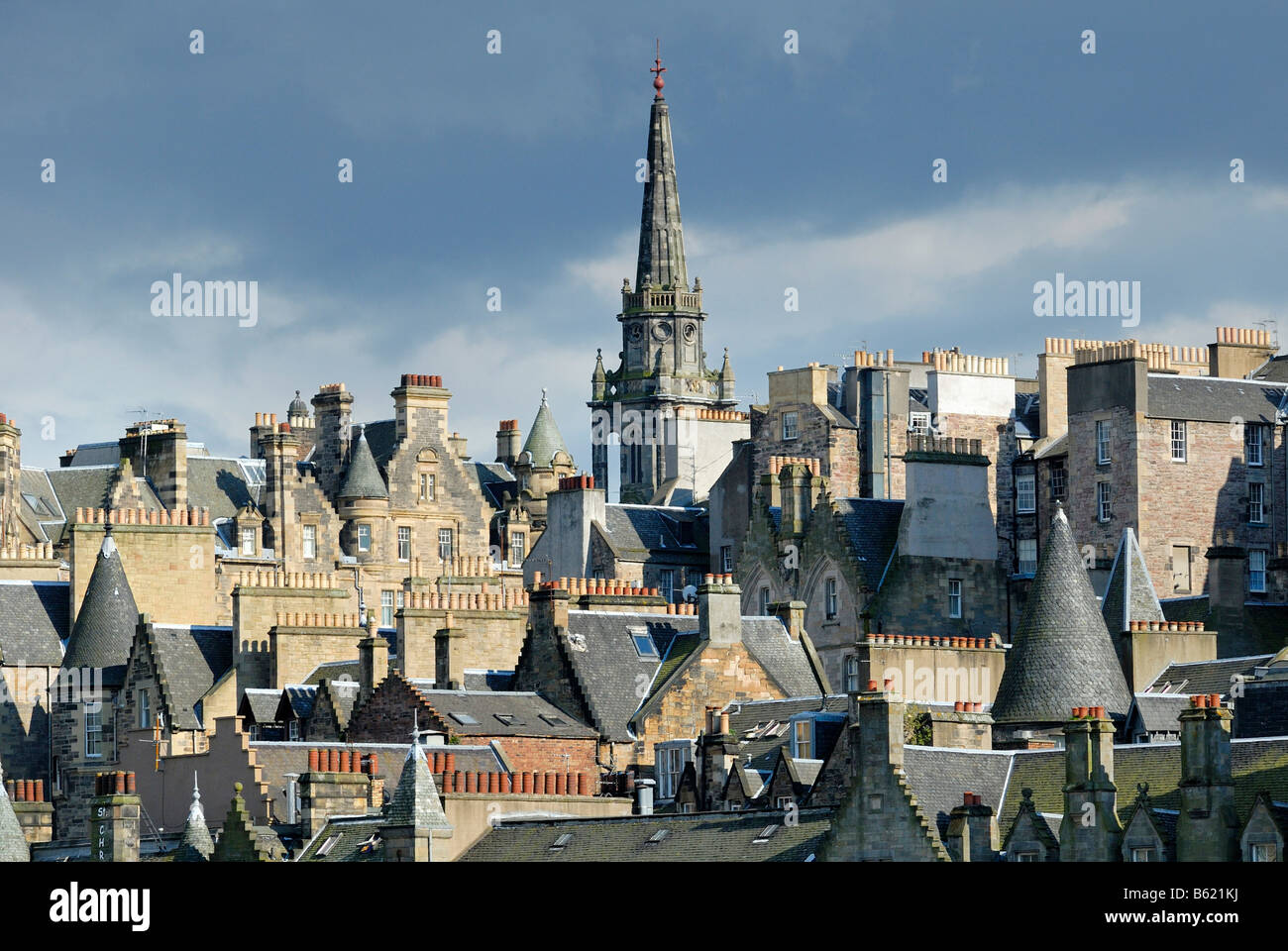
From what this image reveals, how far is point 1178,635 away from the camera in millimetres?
72500

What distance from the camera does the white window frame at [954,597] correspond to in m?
86.0

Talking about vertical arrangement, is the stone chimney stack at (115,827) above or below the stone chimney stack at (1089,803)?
below

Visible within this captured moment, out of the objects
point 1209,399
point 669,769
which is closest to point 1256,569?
point 1209,399

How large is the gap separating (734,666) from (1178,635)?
33.4 ft

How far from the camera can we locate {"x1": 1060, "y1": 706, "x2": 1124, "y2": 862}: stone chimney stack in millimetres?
52625

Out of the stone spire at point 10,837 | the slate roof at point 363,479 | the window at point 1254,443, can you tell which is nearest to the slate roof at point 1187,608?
the window at point 1254,443

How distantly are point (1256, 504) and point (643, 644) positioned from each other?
21.8m

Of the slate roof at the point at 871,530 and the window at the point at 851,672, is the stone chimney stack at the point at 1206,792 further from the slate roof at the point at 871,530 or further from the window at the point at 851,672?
the slate roof at the point at 871,530

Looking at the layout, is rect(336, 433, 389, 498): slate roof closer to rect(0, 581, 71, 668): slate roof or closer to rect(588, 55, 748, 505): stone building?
rect(0, 581, 71, 668): slate roof

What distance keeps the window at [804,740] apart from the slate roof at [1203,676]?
333 inches

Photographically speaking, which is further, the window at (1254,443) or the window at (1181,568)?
the window at (1254,443)

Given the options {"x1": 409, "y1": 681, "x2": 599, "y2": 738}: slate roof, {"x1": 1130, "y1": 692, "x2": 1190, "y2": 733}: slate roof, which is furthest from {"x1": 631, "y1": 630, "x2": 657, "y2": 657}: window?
{"x1": 1130, "y1": 692, "x2": 1190, "y2": 733}: slate roof

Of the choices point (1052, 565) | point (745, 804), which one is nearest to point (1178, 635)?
point (1052, 565)

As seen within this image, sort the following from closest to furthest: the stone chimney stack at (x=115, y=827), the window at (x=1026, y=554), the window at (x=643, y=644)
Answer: the stone chimney stack at (x=115, y=827) < the window at (x=643, y=644) < the window at (x=1026, y=554)
